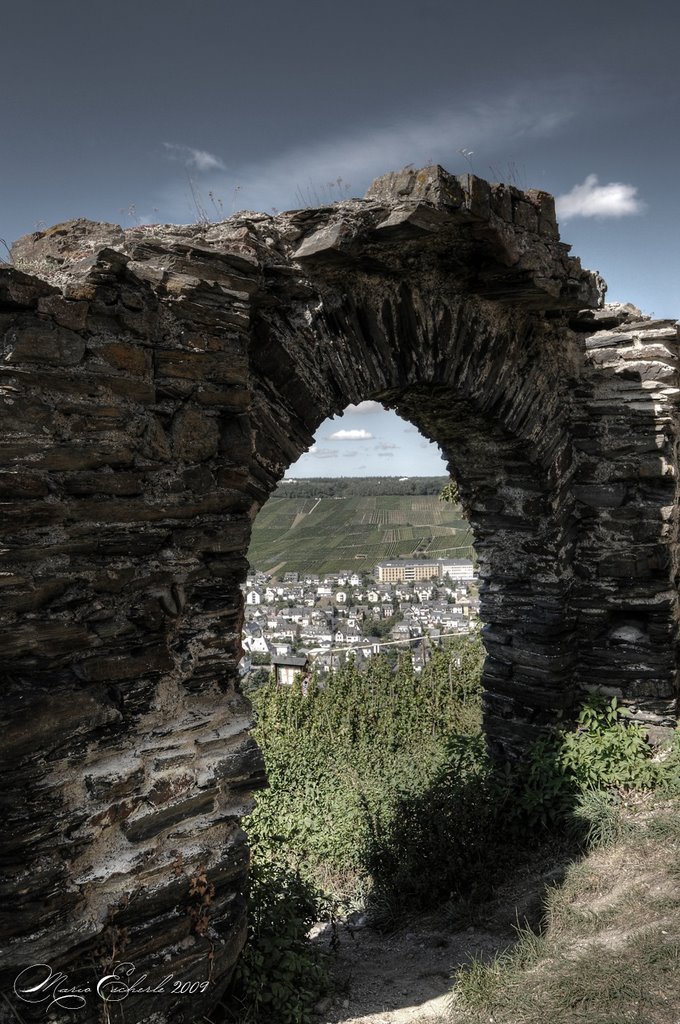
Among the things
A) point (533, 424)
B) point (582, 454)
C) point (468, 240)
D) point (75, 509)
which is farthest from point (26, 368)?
point (582, 454)

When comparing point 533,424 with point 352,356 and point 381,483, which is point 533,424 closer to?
point 352,356

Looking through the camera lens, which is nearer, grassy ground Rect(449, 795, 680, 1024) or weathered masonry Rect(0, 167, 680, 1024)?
weathered masonry Rect(0, 167, 680, 1024)

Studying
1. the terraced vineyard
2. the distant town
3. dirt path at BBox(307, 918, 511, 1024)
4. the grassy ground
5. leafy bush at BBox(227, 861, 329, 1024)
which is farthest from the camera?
the terraced vineyard

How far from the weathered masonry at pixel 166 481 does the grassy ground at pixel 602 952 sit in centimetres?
123

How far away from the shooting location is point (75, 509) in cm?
251

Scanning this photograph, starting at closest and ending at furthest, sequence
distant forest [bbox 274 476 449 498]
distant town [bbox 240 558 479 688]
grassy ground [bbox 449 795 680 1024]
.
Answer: grassy ground [bbox 449 795 680 1024], distant town [bbox 240 558 479 688], distant forest [bbox 274 476 449 498]

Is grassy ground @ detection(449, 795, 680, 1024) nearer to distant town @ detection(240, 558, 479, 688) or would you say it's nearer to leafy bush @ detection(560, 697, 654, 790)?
leafy bush @ detection(560, 697, 654, 790)

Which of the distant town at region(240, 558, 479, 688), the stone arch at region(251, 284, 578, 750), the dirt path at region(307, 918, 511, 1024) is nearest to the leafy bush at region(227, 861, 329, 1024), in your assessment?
the dirt path at region(307, 918, 511, 1024)

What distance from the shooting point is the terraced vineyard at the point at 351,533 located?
5147 centimetres

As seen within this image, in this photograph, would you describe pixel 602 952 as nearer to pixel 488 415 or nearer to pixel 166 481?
pixel 166 481

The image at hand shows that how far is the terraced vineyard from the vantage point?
5147 centimetres

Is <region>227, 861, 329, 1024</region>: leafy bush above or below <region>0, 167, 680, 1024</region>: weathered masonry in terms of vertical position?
below

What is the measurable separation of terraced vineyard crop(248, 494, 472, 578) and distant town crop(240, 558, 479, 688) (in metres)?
2.35

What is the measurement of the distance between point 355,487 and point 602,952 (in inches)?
3041
